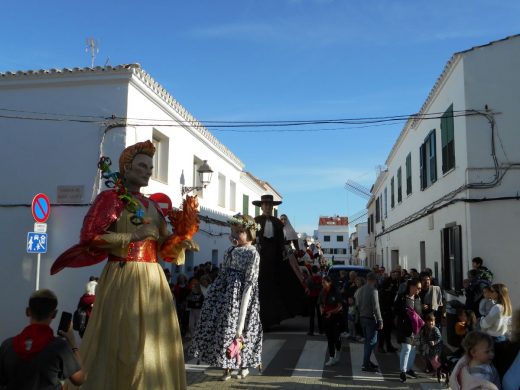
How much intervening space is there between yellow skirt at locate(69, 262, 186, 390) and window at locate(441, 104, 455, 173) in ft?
32.1

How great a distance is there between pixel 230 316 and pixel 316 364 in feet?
7.59

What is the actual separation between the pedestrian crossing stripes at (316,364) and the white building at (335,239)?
78.2 meters

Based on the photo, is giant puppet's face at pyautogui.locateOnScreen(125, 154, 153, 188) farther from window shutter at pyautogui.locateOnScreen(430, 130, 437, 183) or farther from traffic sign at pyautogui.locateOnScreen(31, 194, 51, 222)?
window shutter at pyautogui.locateOnScreen(430, 130, 437, 183)

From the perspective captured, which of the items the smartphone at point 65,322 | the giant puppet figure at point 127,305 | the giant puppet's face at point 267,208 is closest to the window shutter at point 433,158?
the giant puppet's face at point 267,208

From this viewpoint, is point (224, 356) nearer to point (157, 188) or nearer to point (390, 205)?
point (157, 188)

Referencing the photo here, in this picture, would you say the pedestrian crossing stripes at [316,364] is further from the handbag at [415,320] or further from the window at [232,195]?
the window at [232,195]

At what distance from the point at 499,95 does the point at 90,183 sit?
8.89 metres

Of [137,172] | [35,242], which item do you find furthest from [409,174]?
[137,172]

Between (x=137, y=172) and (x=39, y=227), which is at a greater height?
(x=137, y=172)

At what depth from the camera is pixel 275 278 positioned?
23.6 ft

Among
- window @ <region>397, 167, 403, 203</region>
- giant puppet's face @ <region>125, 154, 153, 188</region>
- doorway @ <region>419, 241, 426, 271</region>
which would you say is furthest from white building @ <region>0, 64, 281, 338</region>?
window @ <region>397, 167, 403, 203</region>

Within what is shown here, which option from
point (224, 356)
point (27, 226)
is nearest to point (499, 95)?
point (224, 356)

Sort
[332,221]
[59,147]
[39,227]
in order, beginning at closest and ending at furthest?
[39,227], [59,147], [332,221]

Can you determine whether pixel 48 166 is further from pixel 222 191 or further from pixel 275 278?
pixel 222 191
